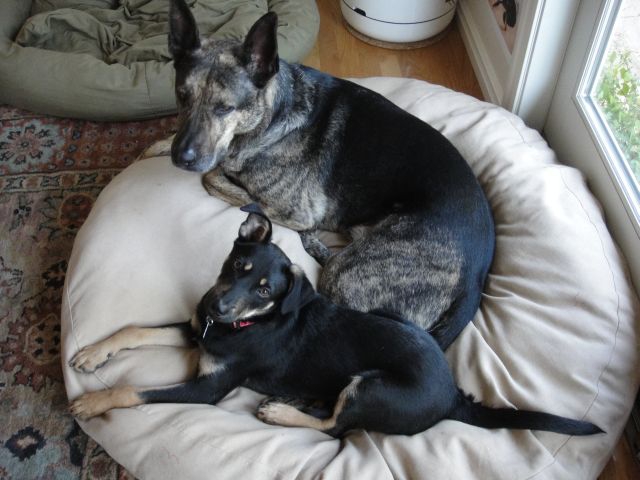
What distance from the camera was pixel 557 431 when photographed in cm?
178

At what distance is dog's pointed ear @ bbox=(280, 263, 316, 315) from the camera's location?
5.83ft

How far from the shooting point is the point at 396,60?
12.8 ft

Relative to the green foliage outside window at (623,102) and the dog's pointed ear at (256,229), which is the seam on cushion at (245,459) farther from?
the green foliage outside window at (623,102)

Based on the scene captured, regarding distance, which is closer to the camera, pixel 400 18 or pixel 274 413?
pixel 274 413

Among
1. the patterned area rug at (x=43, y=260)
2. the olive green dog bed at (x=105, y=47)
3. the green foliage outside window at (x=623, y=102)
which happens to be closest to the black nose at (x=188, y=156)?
the patterned area rug at (x=43, y=260)

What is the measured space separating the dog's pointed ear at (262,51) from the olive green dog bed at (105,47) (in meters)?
1.14

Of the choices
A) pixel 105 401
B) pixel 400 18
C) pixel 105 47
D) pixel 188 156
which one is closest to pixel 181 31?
pixel 188 156

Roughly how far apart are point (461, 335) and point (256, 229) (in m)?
0.85

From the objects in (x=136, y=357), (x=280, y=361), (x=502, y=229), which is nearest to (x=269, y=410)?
(x=280, y=361)

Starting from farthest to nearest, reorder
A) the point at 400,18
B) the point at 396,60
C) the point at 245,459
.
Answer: the point at 396,60, the point at 400,18, the point at 245,459

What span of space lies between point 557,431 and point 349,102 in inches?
56.8

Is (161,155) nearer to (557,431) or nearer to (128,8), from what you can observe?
(128,8)

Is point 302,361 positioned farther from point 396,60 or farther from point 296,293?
point 396,60

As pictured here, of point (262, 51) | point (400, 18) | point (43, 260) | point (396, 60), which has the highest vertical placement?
point (262, 51)
